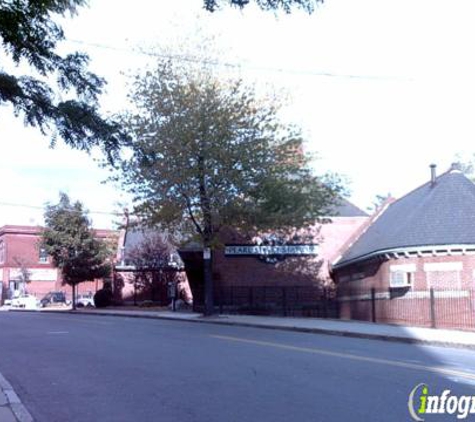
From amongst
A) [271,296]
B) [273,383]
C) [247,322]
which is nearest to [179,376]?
[273,383]

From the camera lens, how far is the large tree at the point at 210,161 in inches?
1079

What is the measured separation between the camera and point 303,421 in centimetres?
782

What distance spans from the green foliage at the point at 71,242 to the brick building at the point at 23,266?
23379mm

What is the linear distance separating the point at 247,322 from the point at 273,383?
1509cm

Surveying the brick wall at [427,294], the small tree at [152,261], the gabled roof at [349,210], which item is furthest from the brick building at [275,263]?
the brick wall at [427,294]

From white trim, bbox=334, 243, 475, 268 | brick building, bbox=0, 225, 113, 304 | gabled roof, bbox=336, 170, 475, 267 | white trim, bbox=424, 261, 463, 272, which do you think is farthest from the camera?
brick building, bbox=0, 225, 113, 304

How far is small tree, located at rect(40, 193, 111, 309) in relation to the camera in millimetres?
42688

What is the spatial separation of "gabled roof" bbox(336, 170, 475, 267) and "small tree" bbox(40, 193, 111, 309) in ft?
59.4

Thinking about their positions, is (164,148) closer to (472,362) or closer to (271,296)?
(271,296)

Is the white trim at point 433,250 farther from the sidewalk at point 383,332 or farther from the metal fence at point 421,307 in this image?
the sidewalk at point 383,332

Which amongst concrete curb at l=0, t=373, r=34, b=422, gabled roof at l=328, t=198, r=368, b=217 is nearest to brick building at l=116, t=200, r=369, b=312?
gabled roof at l=328, t=198, r=368, b=217

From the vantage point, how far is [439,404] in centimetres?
873

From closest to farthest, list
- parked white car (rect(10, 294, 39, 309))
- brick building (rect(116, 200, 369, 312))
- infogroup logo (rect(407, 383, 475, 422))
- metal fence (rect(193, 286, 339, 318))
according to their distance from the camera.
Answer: infogroup logo (rect(407, 383, 475, 422)) → metal fence (rect(193, 286, 339, 318)) → brick building (rect(116, 200, 369, 312)) → parked white car (rect(10, 294, 39, 309))

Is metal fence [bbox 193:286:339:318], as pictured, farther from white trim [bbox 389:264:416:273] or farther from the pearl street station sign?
white trim [bbox 389:264:416:273]
